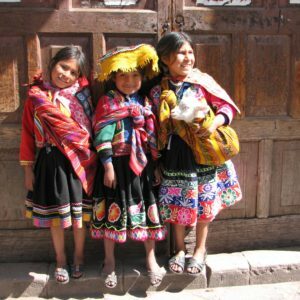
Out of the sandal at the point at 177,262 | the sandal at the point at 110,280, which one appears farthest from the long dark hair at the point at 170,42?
the sandal at the point at 110,280

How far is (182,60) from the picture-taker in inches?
113

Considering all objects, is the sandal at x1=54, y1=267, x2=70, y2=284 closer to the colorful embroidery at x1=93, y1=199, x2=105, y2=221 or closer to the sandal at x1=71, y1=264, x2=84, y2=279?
the sandal at x1=71, y1=264, x2=84, y2=279

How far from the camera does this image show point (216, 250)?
3521mm

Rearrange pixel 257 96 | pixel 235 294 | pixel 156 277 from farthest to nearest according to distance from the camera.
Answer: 1. pixel 257 96
2. pixel 235 294
3. pixel 156 277

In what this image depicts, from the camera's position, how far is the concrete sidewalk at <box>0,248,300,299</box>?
312cm

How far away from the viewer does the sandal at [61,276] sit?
303 centimetres

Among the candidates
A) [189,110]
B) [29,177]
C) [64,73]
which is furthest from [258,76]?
[29,177]

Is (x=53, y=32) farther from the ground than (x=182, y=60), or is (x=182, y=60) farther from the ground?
(x=53, y=32)

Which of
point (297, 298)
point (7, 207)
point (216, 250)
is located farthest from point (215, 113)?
point (7, 207)

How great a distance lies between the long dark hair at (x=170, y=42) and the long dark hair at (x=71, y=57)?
1.65ft

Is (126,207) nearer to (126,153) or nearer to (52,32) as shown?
(126,153)

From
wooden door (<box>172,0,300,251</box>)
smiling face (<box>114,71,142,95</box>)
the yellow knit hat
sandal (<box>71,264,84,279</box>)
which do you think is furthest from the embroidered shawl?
sandal (<box>71,264,84,279</box>)

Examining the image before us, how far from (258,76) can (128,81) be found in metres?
1.04

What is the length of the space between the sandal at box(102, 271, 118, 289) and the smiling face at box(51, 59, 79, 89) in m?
1.32
